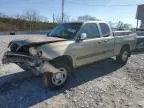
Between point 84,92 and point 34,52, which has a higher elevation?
point 34,52

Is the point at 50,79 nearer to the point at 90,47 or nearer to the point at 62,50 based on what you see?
the point at 62,50

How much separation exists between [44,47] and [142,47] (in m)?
9.53

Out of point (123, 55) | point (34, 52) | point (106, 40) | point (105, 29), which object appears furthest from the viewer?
point (123, 55)

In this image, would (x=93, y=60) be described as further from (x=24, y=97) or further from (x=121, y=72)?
(x=24, y=97)

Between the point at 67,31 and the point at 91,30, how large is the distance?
848 mm

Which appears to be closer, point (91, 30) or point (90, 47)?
point (90, 47)

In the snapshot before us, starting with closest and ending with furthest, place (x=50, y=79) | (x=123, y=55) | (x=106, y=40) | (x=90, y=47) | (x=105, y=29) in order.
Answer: (x=50, y=79) < (x=90, y=47) < (x=106, y=40) < (x=105, y=29) < (x=123, y=55)

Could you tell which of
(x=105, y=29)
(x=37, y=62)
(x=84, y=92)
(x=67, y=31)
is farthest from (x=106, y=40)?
(x=37, y=62)

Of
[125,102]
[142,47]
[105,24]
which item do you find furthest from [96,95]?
[142,47]

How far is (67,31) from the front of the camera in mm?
6426

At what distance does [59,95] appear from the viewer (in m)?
5.23

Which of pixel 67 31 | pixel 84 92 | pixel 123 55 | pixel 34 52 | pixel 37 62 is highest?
pixel 67 31

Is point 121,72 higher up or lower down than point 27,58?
lower down

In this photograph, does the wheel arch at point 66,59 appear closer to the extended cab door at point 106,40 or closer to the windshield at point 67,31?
the windshield at point 67,31
